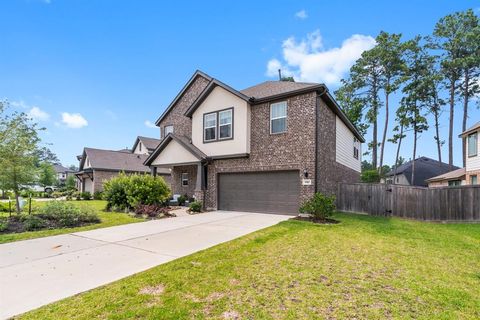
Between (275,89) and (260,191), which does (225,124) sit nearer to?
(275,89)

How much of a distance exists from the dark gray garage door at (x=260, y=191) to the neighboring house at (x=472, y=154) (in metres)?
13.7

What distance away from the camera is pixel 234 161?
13812mm

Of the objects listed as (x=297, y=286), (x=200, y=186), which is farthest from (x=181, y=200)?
(x=297, y=286)

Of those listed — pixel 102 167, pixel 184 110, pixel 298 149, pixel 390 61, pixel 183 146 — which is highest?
pixel 390 61

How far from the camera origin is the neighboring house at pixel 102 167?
2645 centimetres

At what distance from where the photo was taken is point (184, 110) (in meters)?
17.6

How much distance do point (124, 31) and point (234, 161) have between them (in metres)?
9.26

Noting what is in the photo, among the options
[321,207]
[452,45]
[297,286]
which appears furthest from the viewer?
[452,45]

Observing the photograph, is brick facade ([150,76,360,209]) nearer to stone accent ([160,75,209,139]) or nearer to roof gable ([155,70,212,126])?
stone accent ([160,75,209,139])

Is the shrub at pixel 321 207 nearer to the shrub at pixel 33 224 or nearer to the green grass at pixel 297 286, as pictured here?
the green grass at pixel 297 286

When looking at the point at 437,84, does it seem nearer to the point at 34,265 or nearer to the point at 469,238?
the point at 469,238

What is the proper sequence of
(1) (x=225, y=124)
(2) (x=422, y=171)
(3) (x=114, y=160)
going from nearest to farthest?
(1) (x=225, y=124), (3) (x=114, y=160), (2) (x=422, y=171)

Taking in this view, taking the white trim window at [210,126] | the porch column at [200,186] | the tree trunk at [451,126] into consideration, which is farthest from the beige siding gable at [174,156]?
the tree trunk at [451,126]

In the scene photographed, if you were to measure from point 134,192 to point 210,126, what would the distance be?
17.9ft
